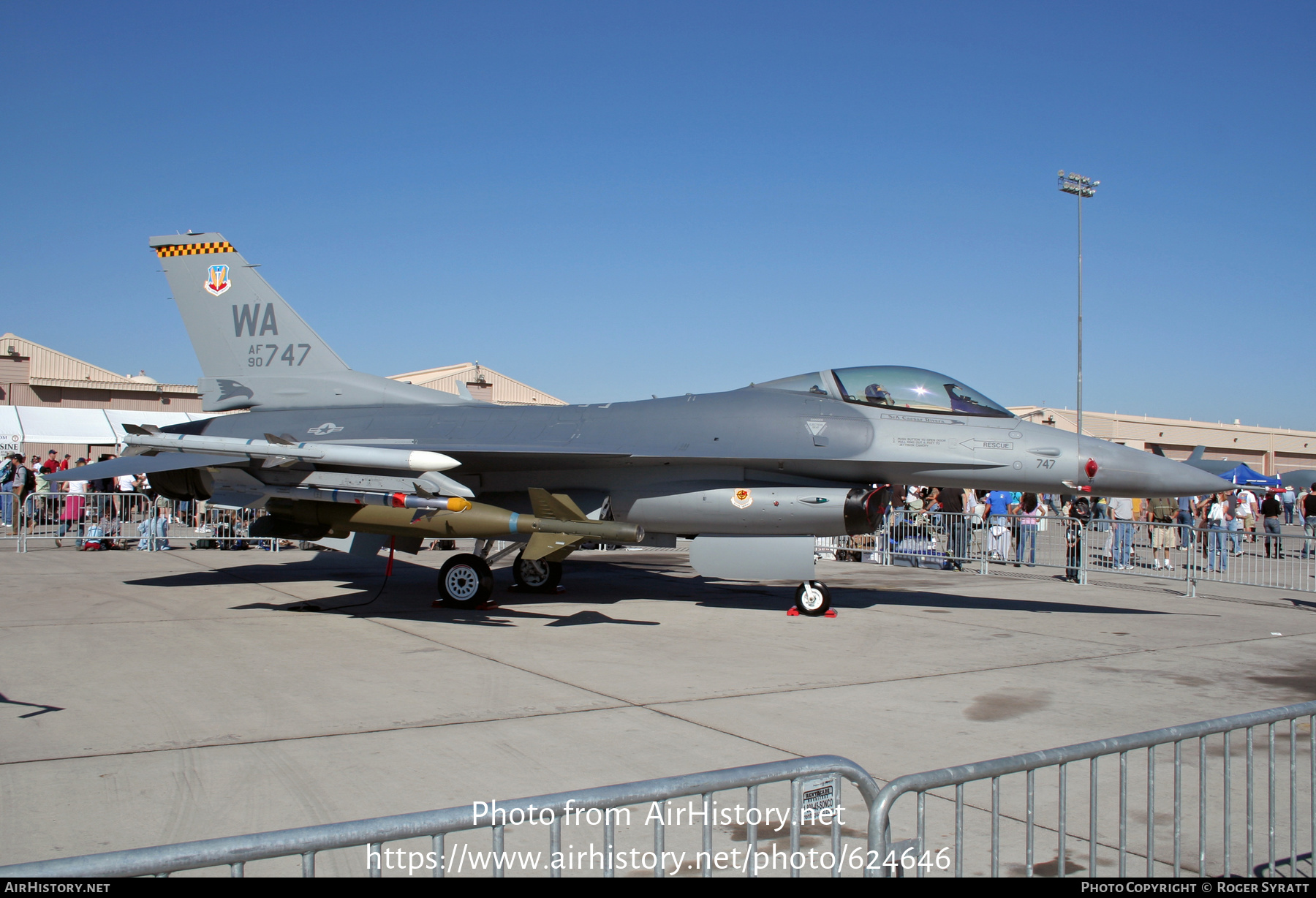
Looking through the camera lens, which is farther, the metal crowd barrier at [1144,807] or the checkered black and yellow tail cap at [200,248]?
the checkered black and yellow tail cap at [200,248]

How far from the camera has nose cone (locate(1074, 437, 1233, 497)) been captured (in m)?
9.50

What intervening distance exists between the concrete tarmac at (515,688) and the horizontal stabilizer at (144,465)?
1.49m

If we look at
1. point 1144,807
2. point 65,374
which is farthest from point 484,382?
point 1144,807

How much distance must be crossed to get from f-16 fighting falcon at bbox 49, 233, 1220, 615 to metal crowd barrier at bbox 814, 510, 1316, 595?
180 inches

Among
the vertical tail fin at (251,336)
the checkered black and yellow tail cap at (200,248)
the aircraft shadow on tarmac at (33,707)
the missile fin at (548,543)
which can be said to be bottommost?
the aircraft shadow on tarmac at (33,707)

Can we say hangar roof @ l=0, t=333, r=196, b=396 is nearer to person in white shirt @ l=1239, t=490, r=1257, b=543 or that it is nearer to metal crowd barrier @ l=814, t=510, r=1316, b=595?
metal crowd barrier @ l=814, t=510, r=1316, b=595

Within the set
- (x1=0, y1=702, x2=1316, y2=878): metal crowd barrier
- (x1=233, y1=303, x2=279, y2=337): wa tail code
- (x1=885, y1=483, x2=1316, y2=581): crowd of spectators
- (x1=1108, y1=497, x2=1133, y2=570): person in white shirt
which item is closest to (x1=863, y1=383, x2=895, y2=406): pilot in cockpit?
(x1=885, y1=483, x2=1316, y2=581): crowd of spectators

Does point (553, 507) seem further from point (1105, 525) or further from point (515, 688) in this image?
point (1105, 525)

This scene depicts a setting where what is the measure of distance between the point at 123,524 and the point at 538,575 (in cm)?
1008

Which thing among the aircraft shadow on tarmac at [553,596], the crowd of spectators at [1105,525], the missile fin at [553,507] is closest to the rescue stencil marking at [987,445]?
the crowd of spectators at [1105,525]

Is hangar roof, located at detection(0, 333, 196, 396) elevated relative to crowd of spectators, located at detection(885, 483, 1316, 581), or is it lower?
elevated

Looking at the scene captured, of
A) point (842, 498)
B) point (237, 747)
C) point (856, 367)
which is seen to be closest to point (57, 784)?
point (237, 747)

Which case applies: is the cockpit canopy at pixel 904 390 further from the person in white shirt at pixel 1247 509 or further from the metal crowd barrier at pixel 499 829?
the person in white shirt at pixel 1247 509

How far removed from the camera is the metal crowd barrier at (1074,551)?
547 inches
